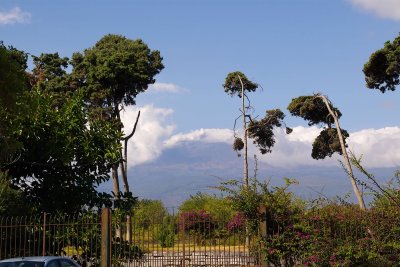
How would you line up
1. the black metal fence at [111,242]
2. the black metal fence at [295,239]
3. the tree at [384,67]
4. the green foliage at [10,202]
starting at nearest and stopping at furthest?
the black metal fence at [295,239] < the black metal fence at [111,242] < the green foliage at [10,202] < the tree at [384,67]

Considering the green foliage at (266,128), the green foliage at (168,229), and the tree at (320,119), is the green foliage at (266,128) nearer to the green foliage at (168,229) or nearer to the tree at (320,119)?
the tree at (320,119)

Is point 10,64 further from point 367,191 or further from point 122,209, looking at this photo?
point 367,191

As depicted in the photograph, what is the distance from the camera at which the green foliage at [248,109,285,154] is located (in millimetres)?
43562

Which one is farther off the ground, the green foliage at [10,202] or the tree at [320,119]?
the tree at [320,119]

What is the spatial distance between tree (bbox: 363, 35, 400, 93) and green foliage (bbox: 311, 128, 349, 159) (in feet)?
29.7

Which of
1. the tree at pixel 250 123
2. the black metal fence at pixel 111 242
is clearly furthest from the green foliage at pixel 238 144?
the black metal fence at pixel 111 242

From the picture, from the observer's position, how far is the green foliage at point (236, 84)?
41.9 meters

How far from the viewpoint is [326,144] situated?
43656mm

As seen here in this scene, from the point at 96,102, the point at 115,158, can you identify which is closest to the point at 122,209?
the point at 115,158

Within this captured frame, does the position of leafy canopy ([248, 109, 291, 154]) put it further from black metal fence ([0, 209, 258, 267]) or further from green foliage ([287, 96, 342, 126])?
black metal fence ([0, 209, 258, 267])

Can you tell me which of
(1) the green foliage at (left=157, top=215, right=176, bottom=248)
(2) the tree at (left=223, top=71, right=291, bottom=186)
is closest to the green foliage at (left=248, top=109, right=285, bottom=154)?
(2) the tree at (left=223, top=71, right=291, bottom=186)

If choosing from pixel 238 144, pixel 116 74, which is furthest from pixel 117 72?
pixel 238 144

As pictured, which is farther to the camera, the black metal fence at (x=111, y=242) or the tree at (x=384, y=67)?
the tree at (x=384, y=67)

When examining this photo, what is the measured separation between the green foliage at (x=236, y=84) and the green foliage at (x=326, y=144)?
5791 mm
